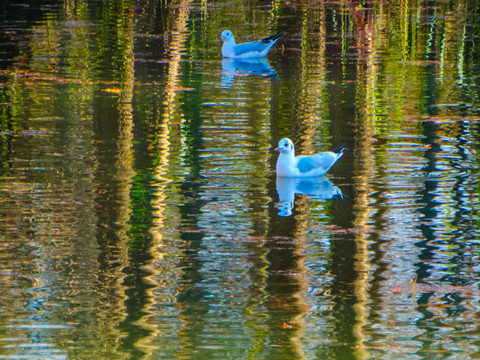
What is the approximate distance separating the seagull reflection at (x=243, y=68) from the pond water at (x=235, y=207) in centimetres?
8

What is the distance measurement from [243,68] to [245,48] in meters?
1.00

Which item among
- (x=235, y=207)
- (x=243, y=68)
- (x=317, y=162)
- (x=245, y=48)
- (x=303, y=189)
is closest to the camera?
(x=235, y=207)

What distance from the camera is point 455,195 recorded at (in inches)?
433

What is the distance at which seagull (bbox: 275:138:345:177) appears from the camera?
11.7 metres

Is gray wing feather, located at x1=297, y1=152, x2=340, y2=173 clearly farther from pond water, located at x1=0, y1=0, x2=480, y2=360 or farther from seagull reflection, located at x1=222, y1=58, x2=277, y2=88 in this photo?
seagull reflection, located at x1=222, y1=58, x2=277, y2=88

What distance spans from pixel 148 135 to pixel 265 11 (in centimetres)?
1783

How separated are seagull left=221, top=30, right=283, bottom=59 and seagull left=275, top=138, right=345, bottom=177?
10.0 metres

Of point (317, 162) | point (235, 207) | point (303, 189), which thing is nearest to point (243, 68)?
point (317, 162)

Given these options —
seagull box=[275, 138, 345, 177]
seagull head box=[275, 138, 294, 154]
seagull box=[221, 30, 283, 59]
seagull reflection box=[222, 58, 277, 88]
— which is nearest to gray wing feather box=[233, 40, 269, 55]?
seagull box=[221, 30, 283, 59]

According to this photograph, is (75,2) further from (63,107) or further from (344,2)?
(63,107)

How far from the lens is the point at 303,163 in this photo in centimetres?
1186

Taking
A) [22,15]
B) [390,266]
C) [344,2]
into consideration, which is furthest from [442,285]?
[344,2]

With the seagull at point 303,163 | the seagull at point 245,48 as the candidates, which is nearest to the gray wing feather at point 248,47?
the seagull at point 245,48

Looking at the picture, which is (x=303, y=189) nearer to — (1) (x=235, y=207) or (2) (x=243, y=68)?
(1) (x=235, y=207)
